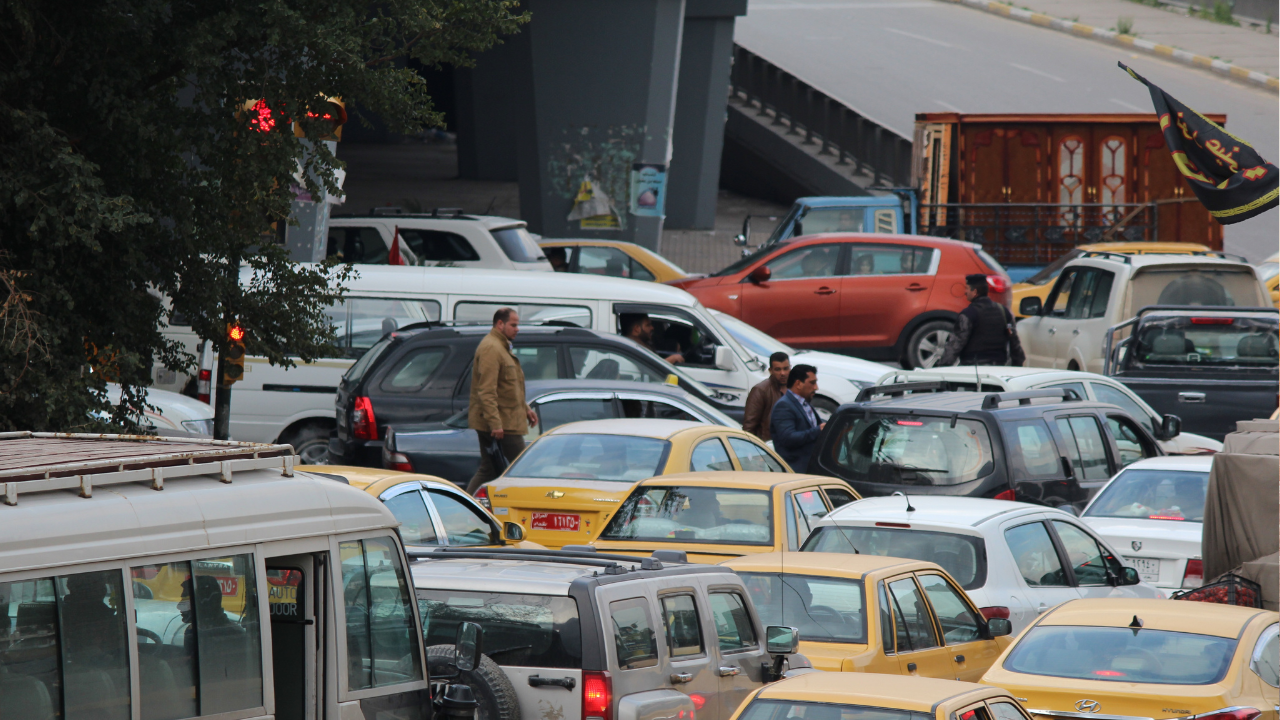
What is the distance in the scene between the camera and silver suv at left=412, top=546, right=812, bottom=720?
607 cm

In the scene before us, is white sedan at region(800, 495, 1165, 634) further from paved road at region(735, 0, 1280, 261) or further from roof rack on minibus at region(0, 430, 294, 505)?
paved road at region(735, 0, 1280, 261)

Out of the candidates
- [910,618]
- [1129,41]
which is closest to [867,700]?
[910,618]

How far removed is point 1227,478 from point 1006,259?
15.7 m

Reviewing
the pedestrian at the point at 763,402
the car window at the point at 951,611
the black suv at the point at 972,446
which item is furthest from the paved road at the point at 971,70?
the car window at the point at 951,611

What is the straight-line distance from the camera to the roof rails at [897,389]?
12.8m

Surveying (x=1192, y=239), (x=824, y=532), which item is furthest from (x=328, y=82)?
(x=1192, y=239)

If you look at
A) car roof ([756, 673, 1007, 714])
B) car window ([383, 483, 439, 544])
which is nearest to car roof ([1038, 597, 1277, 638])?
car roof ([756, 673, 1007, 714])

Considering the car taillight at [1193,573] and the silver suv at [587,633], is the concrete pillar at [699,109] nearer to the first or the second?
the car taillight at [1193,573]

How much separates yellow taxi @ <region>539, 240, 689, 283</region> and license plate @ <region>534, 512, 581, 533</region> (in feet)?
37.4

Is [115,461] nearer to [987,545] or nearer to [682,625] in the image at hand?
[682,625]

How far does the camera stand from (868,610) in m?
7.97

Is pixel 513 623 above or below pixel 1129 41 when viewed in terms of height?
below

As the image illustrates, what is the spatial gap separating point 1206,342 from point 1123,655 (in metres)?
9.51

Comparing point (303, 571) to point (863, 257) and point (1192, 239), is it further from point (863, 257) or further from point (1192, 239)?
point (1192, 239)
